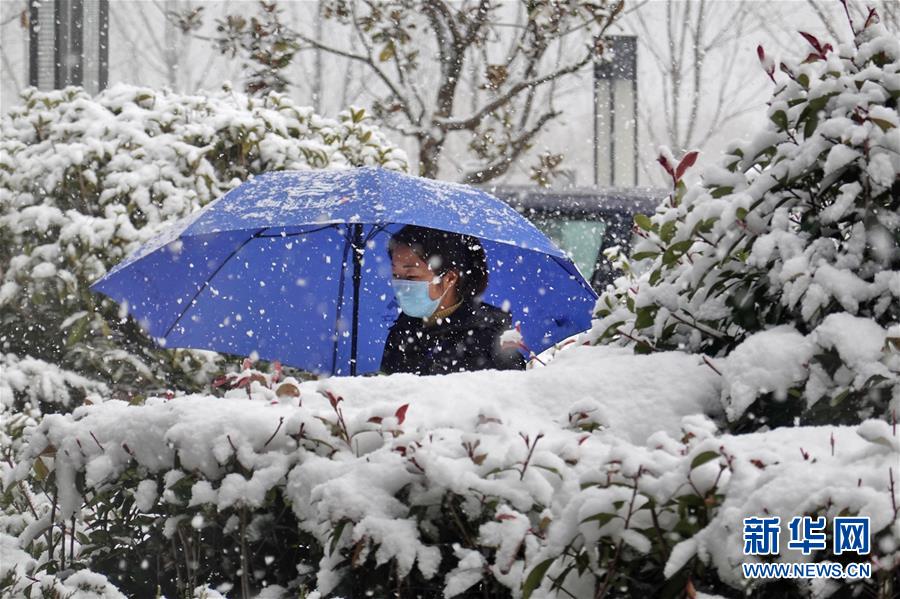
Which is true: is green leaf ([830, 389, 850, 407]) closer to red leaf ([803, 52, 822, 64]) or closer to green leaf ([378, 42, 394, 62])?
red leaf ([803, 52, 822, 64])

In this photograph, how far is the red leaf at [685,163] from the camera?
8.86ft

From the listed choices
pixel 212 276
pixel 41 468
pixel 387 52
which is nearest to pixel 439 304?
pixel 212 276

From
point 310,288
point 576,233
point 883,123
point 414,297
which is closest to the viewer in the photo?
point 883,123

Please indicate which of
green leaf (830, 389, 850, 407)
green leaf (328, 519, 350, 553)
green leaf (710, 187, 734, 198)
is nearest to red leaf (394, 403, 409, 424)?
green leaf (328, 519, 350, 553)

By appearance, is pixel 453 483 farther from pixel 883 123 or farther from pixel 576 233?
pixel 576 233

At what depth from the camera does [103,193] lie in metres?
5.82

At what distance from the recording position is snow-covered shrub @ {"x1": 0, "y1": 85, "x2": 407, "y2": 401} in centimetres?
575

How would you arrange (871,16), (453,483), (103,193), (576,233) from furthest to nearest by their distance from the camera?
(576,233)
(103,193)
(871,16)
(453,483)

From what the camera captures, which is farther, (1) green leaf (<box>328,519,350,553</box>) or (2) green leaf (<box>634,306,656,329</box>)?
(2) green leaf (<box>634,306,656,329</box>)

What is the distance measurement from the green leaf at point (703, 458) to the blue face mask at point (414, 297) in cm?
302

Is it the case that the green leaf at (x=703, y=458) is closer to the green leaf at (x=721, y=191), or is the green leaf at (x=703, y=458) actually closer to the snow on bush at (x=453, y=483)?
Answer: the snow on bush at (x=453, y=483)

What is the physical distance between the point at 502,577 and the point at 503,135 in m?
9.36

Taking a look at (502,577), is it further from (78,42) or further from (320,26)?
(320,26)

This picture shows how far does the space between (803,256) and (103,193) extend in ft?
14.5
